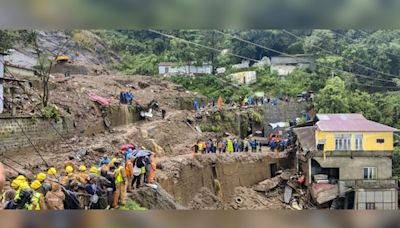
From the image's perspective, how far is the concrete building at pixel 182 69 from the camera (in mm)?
4375

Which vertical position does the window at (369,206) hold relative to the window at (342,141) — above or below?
below

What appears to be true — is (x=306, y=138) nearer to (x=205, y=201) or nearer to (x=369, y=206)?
(x=369, y=206)

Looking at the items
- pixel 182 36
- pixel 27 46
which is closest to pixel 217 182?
pixel 182 36

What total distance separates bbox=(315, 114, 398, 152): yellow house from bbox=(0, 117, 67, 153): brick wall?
93.4 inches

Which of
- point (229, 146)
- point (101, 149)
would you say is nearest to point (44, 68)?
point (101, 149)

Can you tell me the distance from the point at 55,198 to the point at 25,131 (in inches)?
32.6

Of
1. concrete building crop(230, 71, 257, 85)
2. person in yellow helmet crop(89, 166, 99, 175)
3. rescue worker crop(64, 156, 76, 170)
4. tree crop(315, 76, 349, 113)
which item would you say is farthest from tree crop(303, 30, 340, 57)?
rescue worker crop(64, 156, 76, 170)

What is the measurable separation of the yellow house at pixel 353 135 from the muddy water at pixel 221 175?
0.53 m

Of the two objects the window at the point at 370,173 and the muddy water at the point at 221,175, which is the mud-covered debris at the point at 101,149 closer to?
the muddy water at the point at 221,175

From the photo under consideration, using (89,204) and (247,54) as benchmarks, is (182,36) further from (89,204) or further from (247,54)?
(89,204)

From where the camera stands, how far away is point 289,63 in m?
4.35

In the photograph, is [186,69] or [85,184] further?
[186,69]

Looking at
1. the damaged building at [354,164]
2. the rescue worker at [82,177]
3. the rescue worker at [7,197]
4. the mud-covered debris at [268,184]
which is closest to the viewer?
the rescue worker at [7,197]

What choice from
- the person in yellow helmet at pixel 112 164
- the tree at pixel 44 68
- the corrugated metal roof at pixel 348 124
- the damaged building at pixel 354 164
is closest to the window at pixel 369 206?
the damaged building at pixel 354 164
